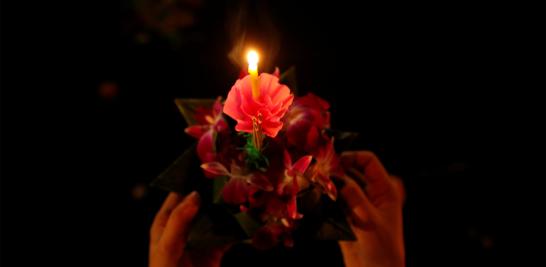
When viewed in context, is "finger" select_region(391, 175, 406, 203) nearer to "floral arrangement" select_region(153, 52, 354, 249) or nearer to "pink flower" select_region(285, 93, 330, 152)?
"floral arrangement" select_region(153, 52, 354, 249)

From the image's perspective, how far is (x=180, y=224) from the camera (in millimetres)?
853

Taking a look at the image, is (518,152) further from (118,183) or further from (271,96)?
(118,183)

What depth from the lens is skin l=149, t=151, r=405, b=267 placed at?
2.78 feet

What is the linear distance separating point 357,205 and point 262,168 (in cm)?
25

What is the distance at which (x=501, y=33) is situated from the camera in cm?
148

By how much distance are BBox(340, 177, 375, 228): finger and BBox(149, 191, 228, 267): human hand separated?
0.29 meters

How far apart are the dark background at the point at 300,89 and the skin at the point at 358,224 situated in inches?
16.4

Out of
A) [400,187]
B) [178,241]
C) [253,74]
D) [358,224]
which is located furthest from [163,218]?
[400,187]

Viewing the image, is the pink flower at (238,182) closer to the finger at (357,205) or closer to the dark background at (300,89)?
the finger at (357,205)

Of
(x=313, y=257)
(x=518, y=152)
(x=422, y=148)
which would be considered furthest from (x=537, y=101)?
(x=313, y=257)

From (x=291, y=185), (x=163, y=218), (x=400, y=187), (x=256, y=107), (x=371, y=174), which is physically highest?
(x=256, y=107)

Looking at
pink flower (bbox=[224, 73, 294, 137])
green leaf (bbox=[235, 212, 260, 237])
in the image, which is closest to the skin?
green leaf (bbox=[235, 212, 260, 237])

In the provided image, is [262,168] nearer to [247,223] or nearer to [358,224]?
[247,223]

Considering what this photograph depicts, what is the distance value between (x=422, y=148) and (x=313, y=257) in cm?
50
